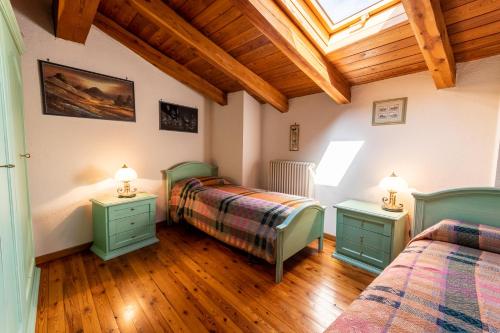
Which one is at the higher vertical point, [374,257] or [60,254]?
[374,257]

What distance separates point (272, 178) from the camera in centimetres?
337

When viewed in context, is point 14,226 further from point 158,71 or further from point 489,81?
point 489,81

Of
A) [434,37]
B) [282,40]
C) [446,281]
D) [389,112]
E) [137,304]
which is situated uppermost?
[282,40]

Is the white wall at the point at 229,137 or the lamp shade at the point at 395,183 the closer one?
the lamp shade at the point at 395,183

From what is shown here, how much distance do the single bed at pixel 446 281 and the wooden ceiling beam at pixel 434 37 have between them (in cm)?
98

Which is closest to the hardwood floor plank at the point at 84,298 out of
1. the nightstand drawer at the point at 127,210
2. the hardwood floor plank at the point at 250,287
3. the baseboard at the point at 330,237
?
the nightstand drawer at the point at 127,210

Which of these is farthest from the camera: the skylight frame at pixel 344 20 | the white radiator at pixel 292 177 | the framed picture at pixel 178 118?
the framed picture at pixel 178 118

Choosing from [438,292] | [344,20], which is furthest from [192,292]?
[344,20]

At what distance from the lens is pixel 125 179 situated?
7.80ft

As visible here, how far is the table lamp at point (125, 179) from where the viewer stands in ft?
7.78

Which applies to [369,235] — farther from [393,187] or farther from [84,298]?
[84,298]

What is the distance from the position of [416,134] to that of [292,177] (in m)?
1.51

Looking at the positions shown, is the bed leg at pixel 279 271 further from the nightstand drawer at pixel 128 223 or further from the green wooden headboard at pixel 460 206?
the nightstand drawer at pixel 128 223

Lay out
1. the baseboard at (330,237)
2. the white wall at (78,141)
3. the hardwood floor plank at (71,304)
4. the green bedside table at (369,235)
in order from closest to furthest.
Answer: the hardwood floor plank at (71,304) < the green bedside table at (369,235) < the white wall at (78,141) < the baseboard at (330,237)
